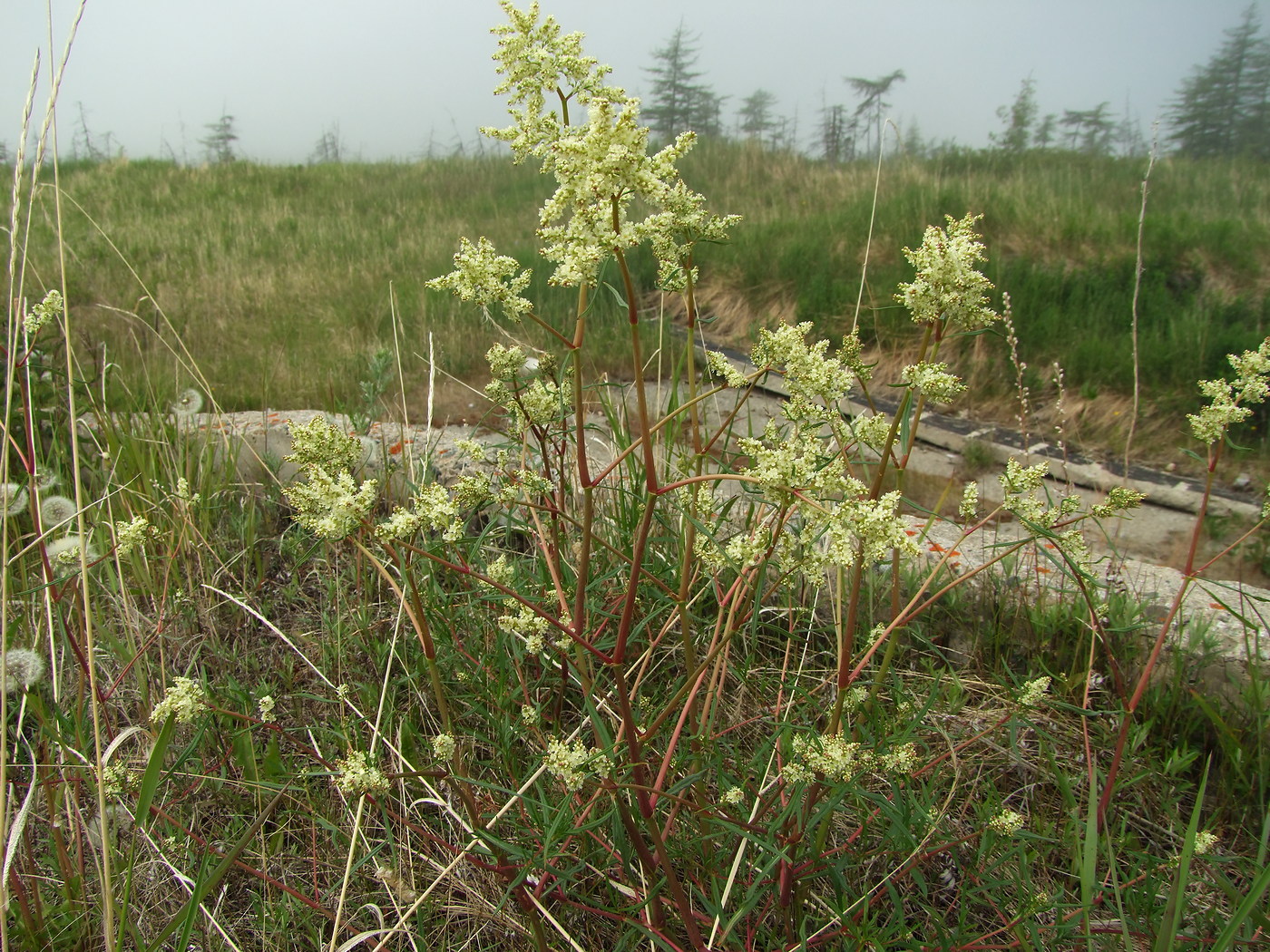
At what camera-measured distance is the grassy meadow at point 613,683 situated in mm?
1306

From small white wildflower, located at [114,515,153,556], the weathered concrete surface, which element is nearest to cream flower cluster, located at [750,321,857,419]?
the weathered concrete surface

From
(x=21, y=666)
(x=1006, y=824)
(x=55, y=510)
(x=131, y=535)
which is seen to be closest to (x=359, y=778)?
(x=131, y=535)

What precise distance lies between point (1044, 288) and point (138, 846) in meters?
6.75

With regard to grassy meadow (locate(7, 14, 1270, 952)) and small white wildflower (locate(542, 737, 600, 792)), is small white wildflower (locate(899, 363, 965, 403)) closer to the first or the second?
grassy meadow (locate(7, 14, 1270, 952))

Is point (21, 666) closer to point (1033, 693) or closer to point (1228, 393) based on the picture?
point (1033, 693)

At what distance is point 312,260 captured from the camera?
32.3ft

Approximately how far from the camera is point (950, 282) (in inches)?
48.2

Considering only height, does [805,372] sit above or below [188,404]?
above

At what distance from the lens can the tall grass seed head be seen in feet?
3.96

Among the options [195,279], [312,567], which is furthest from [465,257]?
[195,279]

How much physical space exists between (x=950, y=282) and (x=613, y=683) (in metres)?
1.56

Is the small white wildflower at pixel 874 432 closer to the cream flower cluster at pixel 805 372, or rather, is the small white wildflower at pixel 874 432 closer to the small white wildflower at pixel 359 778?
the cream flower cluster at pixel 805 372

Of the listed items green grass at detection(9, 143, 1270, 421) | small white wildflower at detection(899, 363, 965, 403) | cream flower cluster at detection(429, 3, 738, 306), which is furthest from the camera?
green grass at detection(9, 143, 1270, 421)

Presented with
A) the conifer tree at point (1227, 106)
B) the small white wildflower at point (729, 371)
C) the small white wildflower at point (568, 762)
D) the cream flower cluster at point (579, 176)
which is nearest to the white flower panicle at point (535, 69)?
the cream flower cluster at point (579, 176)
